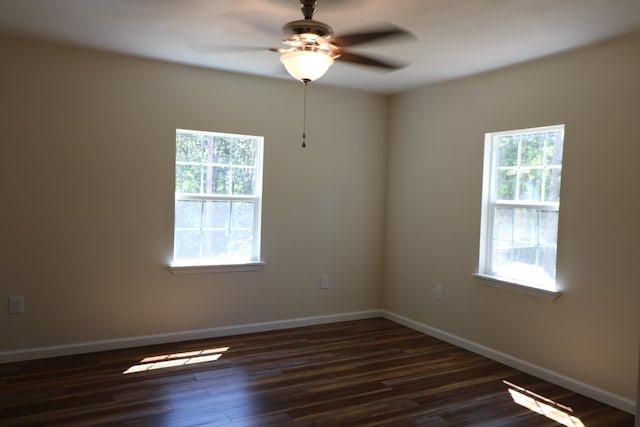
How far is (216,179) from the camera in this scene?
434 centimetres

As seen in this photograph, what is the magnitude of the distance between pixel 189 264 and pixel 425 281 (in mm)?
2230

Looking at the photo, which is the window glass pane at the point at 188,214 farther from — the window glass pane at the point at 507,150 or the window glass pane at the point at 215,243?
the window glass pane at the point at 507,150

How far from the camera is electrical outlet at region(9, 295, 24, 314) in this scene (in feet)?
11.7

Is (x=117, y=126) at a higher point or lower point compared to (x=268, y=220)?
higher

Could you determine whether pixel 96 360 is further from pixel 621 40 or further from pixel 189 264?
pixel 621 40

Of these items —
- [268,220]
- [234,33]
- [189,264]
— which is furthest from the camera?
[268,220]

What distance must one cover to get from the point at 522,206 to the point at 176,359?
295 cm

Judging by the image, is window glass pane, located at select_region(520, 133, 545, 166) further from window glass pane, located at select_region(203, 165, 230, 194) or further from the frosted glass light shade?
window glass pane, located at select_region(203, 165, 230, 194)

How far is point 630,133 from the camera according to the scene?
304cm

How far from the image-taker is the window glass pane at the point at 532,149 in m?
3.68

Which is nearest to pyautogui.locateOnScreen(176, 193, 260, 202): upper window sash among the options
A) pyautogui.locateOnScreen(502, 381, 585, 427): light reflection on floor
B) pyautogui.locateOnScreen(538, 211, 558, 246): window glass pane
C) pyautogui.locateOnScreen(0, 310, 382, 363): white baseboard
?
pyautogui.locateOnScreen(0, 310, 382, 363): white baseboard

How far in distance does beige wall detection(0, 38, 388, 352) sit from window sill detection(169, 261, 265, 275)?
6 centimetres

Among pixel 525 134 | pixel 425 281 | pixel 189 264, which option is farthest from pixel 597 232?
pixel 189 264

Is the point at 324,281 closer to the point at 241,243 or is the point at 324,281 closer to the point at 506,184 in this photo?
the point at 241,243
